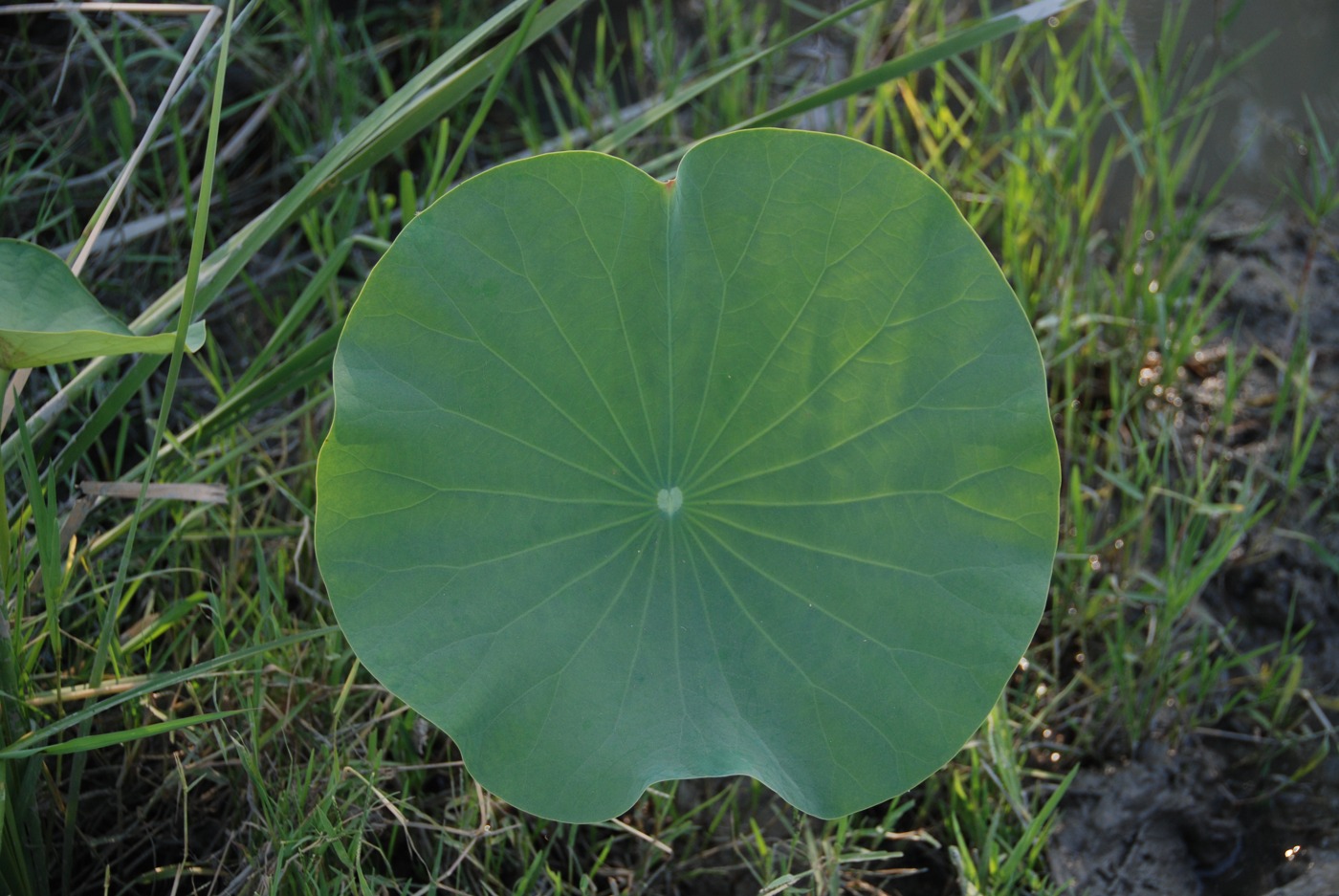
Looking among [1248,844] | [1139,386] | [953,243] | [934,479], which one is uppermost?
[953,243]

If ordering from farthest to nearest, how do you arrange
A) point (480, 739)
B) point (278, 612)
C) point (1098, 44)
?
1. point (1098, 44)
2. point (278, 612)
3. point (480, 739)

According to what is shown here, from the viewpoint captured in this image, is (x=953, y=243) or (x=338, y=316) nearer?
(x=953, y=243)

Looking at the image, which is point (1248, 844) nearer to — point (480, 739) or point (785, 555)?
point (785, 555)

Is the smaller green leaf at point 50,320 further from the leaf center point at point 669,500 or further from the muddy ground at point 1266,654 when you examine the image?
the muddy ground at point 1266,654

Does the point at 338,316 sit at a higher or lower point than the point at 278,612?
higher

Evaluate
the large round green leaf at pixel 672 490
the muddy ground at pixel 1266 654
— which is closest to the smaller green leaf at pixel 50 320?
the large round green leaf at pixel 672 490

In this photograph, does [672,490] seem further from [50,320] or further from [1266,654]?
[1266,654]

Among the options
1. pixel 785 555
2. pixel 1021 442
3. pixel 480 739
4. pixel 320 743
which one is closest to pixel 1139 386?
pixel 1021 442
